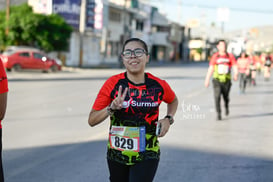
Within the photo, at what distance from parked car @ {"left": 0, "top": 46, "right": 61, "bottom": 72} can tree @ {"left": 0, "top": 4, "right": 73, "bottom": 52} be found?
152 inches

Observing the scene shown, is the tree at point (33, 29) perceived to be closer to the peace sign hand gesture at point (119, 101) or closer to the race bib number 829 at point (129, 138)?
the race bib number 829 at point (129, 138)

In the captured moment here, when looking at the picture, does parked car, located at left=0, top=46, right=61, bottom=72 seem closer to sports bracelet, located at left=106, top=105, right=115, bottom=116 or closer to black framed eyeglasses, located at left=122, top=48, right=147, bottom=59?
black framed eyeglasses, located at left=122, top=48, right=147, bottom=59

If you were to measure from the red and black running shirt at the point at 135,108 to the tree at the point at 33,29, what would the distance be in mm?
34030

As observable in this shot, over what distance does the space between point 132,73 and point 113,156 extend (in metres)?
0.65

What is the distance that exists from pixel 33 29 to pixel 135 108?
3480cm

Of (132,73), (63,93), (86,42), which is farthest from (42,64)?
(132,73)

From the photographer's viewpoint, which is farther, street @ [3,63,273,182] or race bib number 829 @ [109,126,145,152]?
street @ [3,63,273,182]

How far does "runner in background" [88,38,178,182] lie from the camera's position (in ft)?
12.9

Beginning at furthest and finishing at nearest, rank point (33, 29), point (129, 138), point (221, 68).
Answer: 1. point (33, 29)
2. point (221, 68)
3. point (129, 138)

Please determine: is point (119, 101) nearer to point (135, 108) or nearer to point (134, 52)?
point (135, 108)

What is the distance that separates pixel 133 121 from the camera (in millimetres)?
3955

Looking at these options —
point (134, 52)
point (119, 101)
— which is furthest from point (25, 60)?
point (119, 101)

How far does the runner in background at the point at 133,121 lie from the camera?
3939mm

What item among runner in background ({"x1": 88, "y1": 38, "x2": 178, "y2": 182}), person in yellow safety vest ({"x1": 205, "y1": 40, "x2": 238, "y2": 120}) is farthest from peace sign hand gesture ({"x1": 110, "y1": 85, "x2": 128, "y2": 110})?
person in yellow safety vest ({"x1": 205, "y1": 40, "x2": 238, "y2": 120})
